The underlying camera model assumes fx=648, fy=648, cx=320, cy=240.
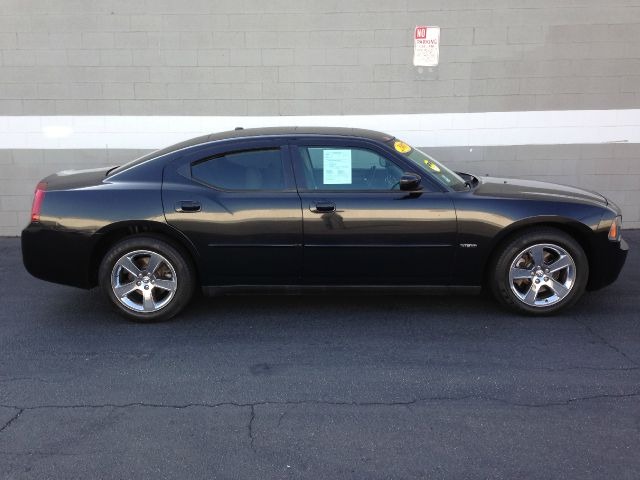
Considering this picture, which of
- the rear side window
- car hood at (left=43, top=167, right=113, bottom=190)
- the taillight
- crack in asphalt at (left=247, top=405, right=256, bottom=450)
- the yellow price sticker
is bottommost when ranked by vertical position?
crack in asphalt at (left=247, top=405, right=256, bottom=450)

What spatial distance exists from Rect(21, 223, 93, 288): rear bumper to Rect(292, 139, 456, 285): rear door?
1760 mm

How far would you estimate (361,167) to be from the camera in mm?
5184

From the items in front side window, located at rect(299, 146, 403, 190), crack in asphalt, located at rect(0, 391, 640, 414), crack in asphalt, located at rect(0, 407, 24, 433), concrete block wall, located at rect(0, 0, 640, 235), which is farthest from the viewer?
concrete block wall, located at rect(0, 0, 640, 235)

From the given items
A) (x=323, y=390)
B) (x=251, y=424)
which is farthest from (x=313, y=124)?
(x=251, y=424)

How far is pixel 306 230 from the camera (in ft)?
16.6

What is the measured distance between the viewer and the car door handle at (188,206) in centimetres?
507

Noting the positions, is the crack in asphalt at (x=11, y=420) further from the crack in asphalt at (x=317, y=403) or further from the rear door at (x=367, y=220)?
the rear door at (x=367, y=220)

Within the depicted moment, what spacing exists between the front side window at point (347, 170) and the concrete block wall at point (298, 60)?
2950 mm

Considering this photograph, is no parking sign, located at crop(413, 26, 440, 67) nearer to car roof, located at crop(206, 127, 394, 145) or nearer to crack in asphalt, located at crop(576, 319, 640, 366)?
car roof, located at crop(206, 127, 394, 145)

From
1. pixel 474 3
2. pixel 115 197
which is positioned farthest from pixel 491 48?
pixel 115 197

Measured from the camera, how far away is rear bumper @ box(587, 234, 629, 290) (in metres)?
5.18

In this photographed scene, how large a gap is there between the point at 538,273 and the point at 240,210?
2.42 metres

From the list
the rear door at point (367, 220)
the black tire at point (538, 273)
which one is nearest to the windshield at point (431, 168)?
the rear door at point (367, 220)

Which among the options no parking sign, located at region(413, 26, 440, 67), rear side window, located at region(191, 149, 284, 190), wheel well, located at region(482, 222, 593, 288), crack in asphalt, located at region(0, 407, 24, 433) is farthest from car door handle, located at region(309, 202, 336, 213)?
no parking sign, located at region(413, 26, 440, 67)
